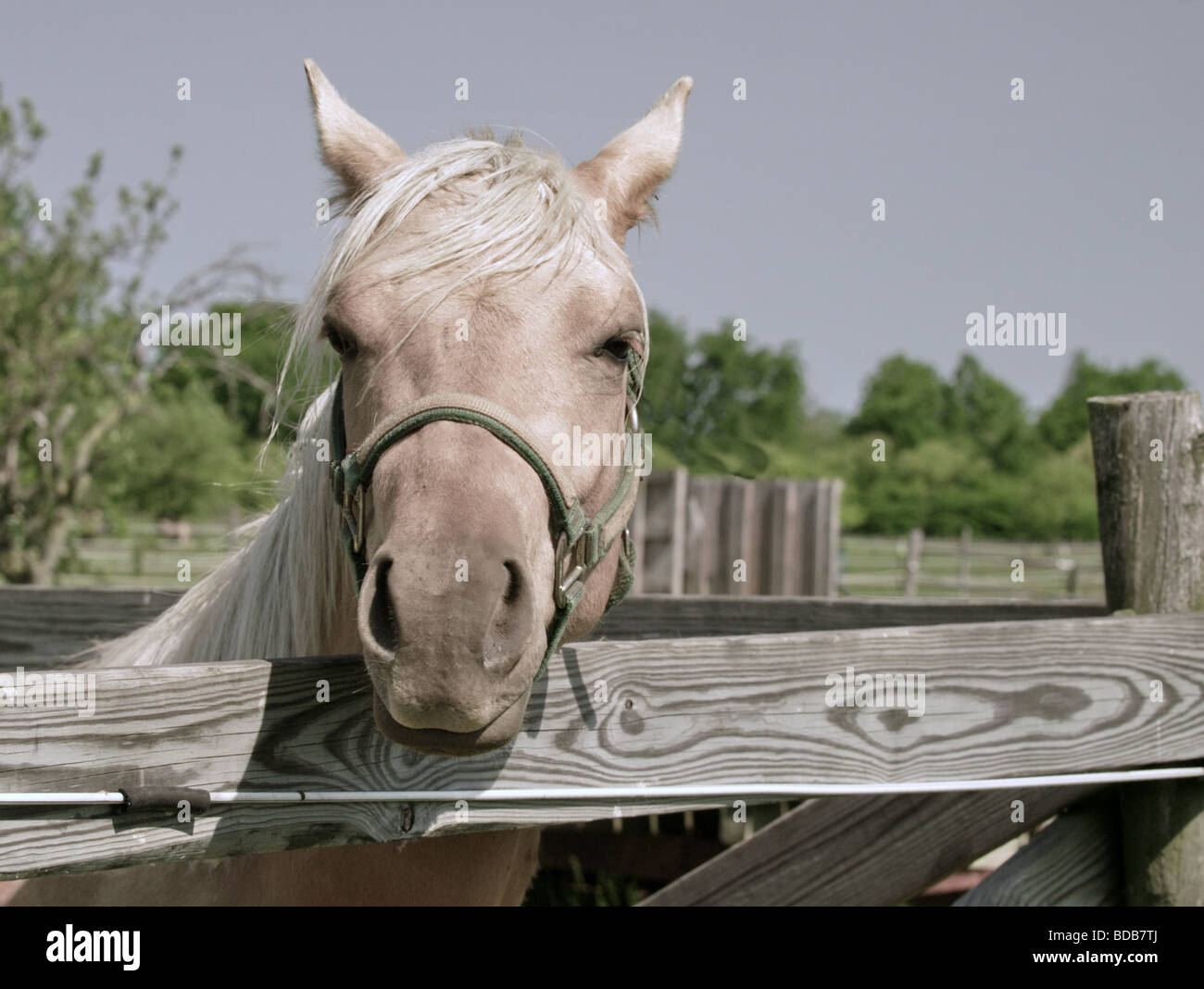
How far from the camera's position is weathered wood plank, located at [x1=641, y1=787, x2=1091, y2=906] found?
2.40 metres

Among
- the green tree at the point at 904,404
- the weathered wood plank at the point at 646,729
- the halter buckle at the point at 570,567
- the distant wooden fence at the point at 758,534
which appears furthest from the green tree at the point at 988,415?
the halter buckle at the point at 570,567

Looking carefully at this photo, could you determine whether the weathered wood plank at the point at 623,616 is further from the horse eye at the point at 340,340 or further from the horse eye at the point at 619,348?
the horse eye at the point at 340,340

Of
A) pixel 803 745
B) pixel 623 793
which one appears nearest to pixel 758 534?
pixel 803 745

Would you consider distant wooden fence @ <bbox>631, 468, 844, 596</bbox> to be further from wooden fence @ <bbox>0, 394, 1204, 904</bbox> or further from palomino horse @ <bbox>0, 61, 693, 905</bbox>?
palomino horse @ <bbox>0, 61, 693, 905</bbox>

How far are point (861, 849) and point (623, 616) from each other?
5.28 feet

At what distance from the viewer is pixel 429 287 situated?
1798 millimetres

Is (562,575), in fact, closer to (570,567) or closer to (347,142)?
(570,567)

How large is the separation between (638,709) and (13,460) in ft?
30.5

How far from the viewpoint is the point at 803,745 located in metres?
2.02

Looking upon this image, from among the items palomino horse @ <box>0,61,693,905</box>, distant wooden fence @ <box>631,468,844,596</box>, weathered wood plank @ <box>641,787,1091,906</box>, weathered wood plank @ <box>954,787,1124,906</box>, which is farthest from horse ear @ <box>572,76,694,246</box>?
distant wooden fence @ <box>631,468,844,596</box>

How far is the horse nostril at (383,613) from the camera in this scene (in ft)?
4.75
